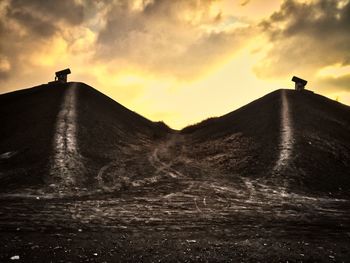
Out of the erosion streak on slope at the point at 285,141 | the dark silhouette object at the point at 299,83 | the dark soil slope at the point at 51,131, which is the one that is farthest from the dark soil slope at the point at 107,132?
the dark silhouette object at the point at 299,83

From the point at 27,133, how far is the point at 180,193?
61.1ft

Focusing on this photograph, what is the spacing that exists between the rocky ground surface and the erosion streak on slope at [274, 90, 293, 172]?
0.31 m

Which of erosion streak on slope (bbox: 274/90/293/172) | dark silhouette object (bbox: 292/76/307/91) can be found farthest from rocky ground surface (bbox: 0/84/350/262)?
dark silhouette object (bbox: 292/76/307/91)

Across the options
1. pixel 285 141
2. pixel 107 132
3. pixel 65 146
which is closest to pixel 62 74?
pixel 107 132

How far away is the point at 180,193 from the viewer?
18.4 meters

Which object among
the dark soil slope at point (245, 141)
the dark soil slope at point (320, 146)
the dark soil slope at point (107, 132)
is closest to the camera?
the dark soil slope at point (320, 146)

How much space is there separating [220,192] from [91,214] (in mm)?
8120

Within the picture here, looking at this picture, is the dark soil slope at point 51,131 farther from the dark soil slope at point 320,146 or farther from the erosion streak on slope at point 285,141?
the dark soil slope at point 320,146

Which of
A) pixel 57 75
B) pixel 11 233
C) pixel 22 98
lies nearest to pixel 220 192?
pixel 11 233

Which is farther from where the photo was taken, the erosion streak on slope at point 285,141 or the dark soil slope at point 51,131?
the erosion streak on slope at point 285,141

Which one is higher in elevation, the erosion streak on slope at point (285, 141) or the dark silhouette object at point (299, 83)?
the dark silhouette object at point (299, 83)

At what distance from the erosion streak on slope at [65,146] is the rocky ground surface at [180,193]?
0.18 m

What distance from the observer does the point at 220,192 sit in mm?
18734

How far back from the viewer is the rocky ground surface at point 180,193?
980 centimetres
